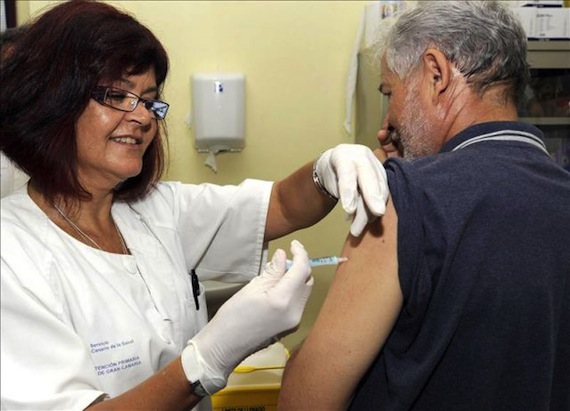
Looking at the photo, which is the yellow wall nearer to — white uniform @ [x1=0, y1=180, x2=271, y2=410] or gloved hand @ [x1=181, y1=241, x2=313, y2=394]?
white uniform @ [x1=0, y1=180, x2=271, y2=410]

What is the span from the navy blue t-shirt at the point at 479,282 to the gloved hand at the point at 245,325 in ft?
0.58

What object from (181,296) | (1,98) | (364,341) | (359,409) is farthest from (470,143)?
(1,98)

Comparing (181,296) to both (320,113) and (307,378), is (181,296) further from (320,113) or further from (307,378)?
(320,113)

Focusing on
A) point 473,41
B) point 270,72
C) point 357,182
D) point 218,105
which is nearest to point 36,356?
point 357,182

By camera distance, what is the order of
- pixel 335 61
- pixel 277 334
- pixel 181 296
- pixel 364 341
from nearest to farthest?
pixel 364 341, pixel 277 334, pixel 181 296, pixel 335 61

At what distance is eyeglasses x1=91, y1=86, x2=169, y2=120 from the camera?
111 cm

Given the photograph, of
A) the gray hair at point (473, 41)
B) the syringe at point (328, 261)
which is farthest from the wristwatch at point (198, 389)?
the gray hair at point (473, 41)

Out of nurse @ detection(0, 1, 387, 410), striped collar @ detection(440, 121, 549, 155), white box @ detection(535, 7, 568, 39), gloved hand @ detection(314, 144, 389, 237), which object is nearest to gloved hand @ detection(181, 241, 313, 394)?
nurse @ detection(0, 1, 387, 410)

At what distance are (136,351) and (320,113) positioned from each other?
1585mm

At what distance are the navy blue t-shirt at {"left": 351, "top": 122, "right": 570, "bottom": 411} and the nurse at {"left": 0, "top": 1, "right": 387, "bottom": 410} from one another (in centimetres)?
10

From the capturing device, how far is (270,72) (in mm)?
2402

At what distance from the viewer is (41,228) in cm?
106

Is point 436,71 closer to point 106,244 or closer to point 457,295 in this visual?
point 457,295

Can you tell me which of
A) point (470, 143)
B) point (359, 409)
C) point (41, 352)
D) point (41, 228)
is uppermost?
point (470, 143)
